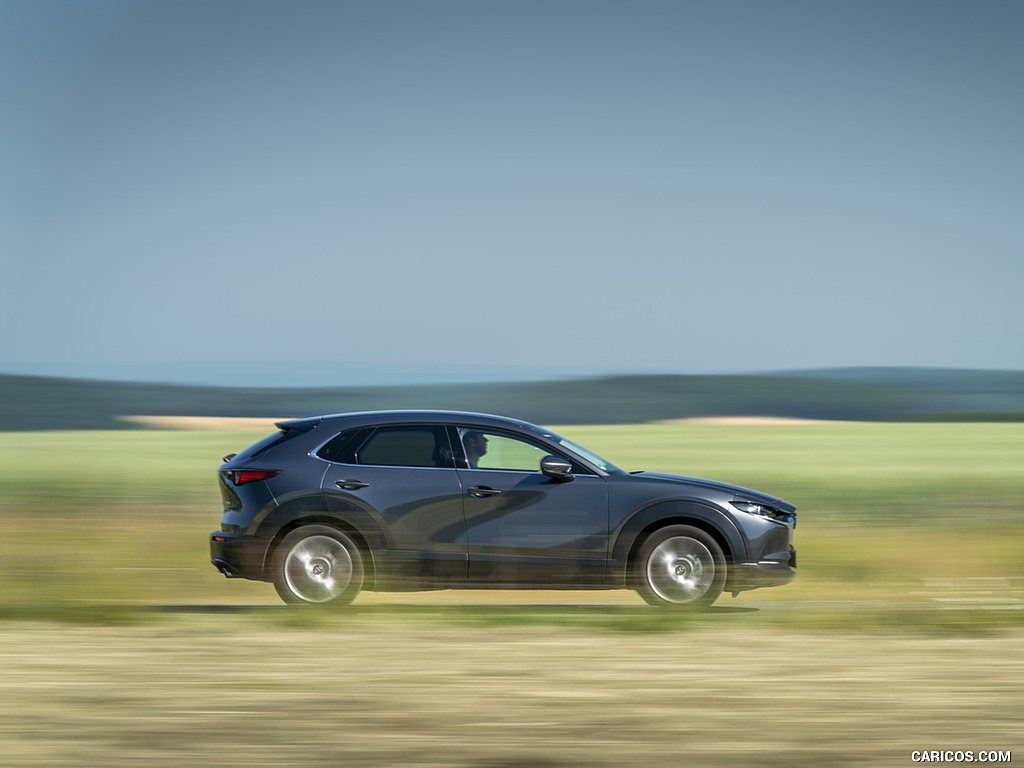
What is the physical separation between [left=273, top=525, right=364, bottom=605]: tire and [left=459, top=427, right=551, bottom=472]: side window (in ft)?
3.57

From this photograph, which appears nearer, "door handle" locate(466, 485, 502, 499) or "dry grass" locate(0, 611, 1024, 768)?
"dry grass" locate(0, 611, 1024, 768)

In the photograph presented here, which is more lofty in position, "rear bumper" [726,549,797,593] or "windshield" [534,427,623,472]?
"windshield" [534,427,623,472]

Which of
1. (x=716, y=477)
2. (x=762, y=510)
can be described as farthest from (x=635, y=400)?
(x=762, y=510)

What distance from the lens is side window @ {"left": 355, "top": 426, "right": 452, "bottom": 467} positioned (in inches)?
383

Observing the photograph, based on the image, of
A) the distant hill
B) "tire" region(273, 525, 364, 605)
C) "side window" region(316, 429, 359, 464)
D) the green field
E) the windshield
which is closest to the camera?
"tire" region(273, 525, 364, 605)

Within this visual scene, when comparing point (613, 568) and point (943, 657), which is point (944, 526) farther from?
point (943, 657)

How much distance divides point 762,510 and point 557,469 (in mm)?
1569

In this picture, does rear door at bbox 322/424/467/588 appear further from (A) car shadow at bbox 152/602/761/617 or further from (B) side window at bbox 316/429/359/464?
(A) car shadow at bbox 152/602/761/617

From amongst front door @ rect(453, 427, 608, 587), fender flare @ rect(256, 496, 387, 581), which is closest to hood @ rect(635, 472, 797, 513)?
front door @ rect(453, 427, 608, 587)

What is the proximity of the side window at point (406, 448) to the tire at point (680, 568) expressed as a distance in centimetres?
159

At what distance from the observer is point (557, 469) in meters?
9.55

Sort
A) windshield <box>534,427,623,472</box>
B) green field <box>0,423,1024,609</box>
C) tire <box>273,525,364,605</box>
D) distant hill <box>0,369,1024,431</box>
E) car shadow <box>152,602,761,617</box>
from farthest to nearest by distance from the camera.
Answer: distant hill <box>0,369,1024,431</box>, green field <box>0,423,1024,609</box>, windshield <box>534,427,623,472</box>, tire <box>273,525,364,605</box>, car shadow <box>152,602,761,617</box>

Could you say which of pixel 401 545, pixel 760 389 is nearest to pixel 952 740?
pixel 401 545

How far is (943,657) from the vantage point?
7594 mm
